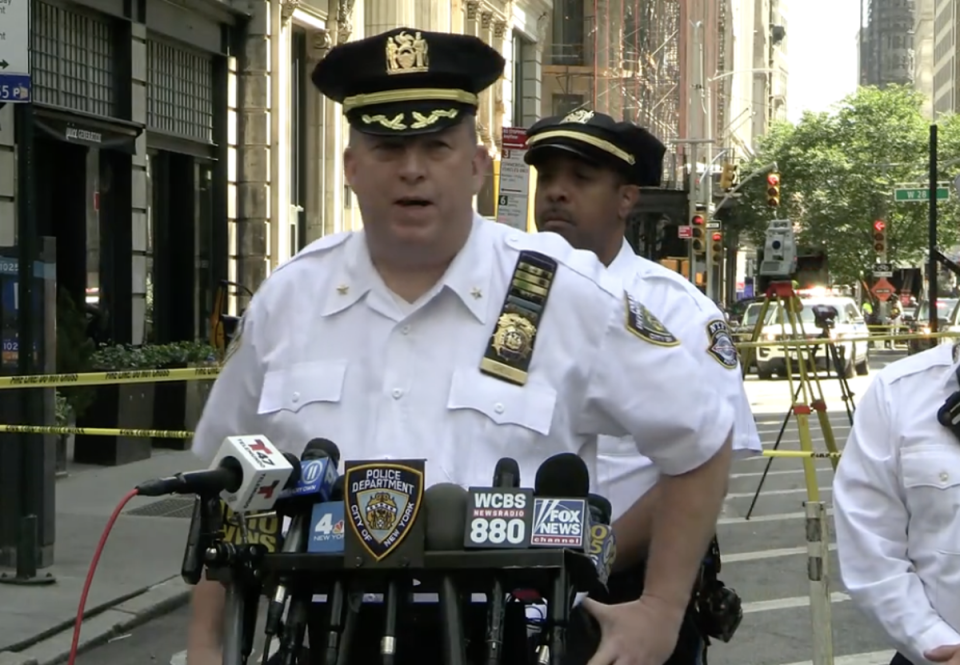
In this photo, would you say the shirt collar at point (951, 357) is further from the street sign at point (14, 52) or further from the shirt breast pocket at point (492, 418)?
the street sign at point (14, 52)

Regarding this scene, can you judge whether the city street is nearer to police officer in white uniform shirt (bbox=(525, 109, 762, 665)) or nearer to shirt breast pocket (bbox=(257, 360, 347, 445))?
police officer in white uniform shirt (bbox=(525, 109, 762, 665))

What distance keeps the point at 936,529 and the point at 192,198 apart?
19.7 meters

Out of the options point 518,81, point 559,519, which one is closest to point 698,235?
point 518,81

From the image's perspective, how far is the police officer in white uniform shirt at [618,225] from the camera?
4008mm

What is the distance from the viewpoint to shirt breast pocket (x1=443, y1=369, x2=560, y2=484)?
2.72m

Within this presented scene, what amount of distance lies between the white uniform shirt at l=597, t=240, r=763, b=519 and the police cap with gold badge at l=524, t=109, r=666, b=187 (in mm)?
488

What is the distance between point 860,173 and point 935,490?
69.4 metres

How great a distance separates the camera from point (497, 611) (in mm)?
2354

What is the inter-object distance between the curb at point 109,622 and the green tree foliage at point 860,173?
61.5 meters

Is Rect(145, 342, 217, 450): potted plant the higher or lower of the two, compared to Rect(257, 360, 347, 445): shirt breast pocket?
lower

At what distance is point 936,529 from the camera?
10.9 ft

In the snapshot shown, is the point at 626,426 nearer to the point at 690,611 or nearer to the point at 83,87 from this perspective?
the point at 690,611

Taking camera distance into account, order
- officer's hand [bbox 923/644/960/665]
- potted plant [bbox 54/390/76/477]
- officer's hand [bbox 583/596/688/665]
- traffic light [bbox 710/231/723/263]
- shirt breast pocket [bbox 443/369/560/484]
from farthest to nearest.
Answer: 1. traffic light [bbox 710/231/723/263]
2. potted plant [bbox 54/390/76/477]
3. officer's hand [bbox 923/644/960/665]
4. shirt breast pocket [bbox 443/369/560/484]
5. officer's hand [bbox 583/596/688/665]

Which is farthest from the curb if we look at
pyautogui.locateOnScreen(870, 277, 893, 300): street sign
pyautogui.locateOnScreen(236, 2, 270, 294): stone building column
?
pyautogui.locateOnScreen(870, 277, 893, 300): street sign
